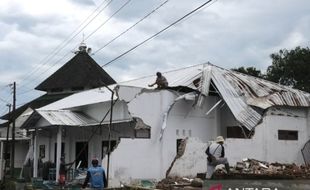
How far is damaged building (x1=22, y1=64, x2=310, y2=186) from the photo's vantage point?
25.0m

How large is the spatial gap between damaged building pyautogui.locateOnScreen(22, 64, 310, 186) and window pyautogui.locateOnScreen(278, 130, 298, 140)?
0.04 meters

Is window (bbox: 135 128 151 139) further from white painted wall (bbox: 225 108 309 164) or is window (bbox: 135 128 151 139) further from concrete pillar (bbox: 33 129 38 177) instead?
concrete pillar (bbox: 33 129 38 177)

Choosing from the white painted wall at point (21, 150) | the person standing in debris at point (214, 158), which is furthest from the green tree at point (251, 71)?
the person standing in debris at point (214, 158)

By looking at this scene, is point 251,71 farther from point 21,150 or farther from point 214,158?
point 214,158

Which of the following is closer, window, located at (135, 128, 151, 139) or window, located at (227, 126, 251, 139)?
window, located at (135, 128, 151, 139)

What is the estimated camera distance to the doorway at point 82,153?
105 feet

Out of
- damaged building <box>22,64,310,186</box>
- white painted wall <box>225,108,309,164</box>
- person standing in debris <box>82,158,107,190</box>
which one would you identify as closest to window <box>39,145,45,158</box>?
damaged building <box>22,64,310,186</box>

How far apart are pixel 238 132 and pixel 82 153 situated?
33.4 feet

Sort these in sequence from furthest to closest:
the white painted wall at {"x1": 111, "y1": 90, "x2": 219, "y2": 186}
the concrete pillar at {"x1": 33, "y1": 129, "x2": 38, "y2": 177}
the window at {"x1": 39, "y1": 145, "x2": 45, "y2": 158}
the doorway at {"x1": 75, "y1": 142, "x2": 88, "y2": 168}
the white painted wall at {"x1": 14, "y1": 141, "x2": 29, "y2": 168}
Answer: the white painted wall at {"x1": 14, "y1": 141, "x2": 29, "y2": 168}
the window at {"x1": 39, "y1": 145, "x2": 45, "y2": 158}
the concrete pillar at {"x1": 33, "y1": 129, "x2": 38, "y2": 177}
the doorway at {"x1": 75, "y1": 142, "x2": 88, "y2": 168}
the white painted wall at {"x1": 111, "y1": 90, "x2": 219, "y2": 186}

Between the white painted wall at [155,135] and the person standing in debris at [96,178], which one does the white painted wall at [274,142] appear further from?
the person standing in debris at [96,178]

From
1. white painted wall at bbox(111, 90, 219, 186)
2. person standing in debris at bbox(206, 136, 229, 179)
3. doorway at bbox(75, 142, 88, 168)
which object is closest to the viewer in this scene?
person standing in debris at bbox(206, 136, 229, 179)

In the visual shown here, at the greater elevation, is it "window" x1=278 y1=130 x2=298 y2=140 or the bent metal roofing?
the bent metal roofing

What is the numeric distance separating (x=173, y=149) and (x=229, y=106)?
141 inches

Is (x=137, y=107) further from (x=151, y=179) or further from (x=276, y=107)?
(x=276, y=107)
